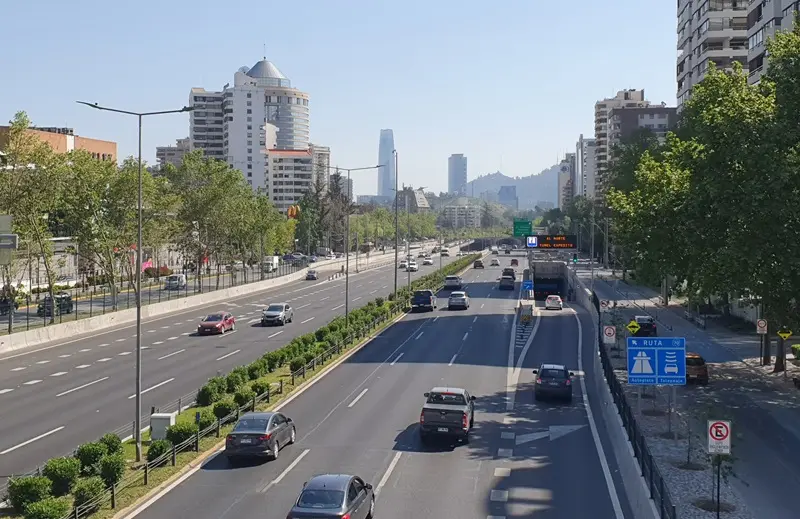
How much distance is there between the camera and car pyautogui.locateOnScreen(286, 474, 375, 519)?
15812 millimetres

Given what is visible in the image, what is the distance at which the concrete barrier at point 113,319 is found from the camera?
1909 inches

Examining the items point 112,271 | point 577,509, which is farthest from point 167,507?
point 112,271

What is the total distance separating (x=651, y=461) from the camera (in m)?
18.1

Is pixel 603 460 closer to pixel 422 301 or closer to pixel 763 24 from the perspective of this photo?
pixel 422 301

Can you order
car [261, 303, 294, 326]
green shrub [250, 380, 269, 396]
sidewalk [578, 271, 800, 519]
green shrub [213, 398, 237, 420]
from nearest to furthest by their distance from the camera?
sidewalk [578, 271, 800, 519] → green shrub [213, 398, 237, 420] → green shrub [250, 380, 269, 396] → car [261, 303, 294, 326]

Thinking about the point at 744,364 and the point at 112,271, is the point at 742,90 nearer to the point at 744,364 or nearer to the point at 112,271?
the point at 744,364

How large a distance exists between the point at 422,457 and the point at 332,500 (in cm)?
834

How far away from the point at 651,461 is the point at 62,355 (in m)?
36.5

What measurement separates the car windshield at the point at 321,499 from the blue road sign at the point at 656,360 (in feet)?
41.0

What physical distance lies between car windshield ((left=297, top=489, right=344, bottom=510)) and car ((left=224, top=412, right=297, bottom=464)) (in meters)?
6.72

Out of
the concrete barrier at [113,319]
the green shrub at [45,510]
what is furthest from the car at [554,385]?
the concrete barrier at [113,319]

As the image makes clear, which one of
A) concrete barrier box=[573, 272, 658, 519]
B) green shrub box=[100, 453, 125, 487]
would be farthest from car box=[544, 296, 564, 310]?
green shrub box=[100, 453, 125, 487]

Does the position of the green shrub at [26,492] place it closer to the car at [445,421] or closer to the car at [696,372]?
the car at [445,421]

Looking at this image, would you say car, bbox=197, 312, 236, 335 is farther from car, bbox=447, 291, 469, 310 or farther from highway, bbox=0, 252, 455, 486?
car, bbox=447, 291, 469, 310
